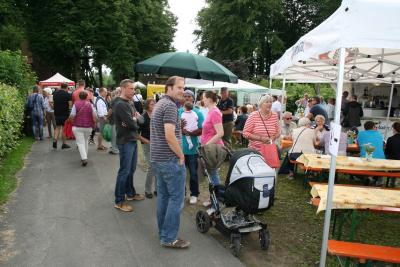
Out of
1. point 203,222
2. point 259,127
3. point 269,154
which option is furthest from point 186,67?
point 203,222

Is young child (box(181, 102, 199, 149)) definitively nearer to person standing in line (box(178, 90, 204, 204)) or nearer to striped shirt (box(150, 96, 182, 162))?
person standing in line (box(178, 90, 204, 204))

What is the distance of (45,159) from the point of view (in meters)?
9.46

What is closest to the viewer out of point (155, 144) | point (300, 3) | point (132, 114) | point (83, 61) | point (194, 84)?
point (155, 144)

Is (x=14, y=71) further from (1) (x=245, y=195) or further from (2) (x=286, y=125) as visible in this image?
(1) (x=245, y=195)

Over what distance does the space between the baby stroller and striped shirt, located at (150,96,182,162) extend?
2.53 feet

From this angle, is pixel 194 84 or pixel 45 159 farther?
pixel 194 84

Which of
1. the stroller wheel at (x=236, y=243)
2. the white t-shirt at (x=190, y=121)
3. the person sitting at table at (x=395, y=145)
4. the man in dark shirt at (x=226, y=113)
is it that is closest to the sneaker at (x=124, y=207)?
the white t-shirt at (x=190, y=121)

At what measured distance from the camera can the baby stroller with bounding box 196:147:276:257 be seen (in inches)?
171

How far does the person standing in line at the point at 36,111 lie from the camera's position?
12.2 metres

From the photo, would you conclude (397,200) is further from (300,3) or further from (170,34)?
(300,3)

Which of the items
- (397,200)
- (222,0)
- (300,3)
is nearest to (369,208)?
(397,200)

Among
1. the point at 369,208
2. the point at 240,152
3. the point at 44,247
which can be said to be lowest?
the point at 44,247

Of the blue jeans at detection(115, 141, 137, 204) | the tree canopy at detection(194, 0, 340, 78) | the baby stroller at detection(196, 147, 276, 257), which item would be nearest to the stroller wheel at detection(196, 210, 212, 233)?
the baby stroller at detection(196, 147, 276, 257)

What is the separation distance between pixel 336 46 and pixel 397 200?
83.4 inches
